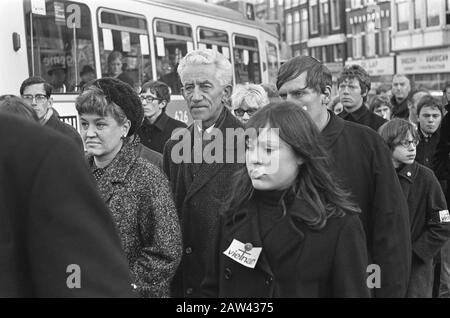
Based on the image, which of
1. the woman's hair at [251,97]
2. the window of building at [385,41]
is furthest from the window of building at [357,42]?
the woman's hair at [251,97]

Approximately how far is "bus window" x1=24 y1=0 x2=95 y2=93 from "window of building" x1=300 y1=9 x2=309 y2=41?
52.0 meters

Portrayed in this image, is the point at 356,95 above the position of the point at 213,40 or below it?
below

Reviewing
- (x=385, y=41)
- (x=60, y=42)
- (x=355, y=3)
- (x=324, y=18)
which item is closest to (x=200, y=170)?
(x=60, y=42)

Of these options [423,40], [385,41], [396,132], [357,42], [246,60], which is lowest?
[396,132]

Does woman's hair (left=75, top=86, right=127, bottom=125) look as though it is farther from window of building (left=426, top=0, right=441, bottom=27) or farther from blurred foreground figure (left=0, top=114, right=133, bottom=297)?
window of building (left=426, top=0, right=441, bottom=27)

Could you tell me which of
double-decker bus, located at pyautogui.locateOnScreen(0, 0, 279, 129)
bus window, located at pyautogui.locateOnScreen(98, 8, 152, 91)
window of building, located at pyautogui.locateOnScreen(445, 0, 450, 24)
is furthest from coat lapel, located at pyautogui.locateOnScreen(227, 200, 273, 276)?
window of building, located at pyautogui.locateOnScreen(445, 0, 450, 24)

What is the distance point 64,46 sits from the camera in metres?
10.9

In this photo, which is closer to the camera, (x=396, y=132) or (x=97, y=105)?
(x=97, y=105)

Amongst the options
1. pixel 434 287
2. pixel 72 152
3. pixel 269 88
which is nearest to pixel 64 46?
pixel 269 88

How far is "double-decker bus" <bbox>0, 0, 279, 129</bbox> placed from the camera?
1020cm

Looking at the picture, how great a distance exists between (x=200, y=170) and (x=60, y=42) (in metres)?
7.46

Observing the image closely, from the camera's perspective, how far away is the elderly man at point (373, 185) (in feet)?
11.3

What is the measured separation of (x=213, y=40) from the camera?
14625 mm

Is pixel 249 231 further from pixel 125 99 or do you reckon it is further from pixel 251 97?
pixel 251 97
